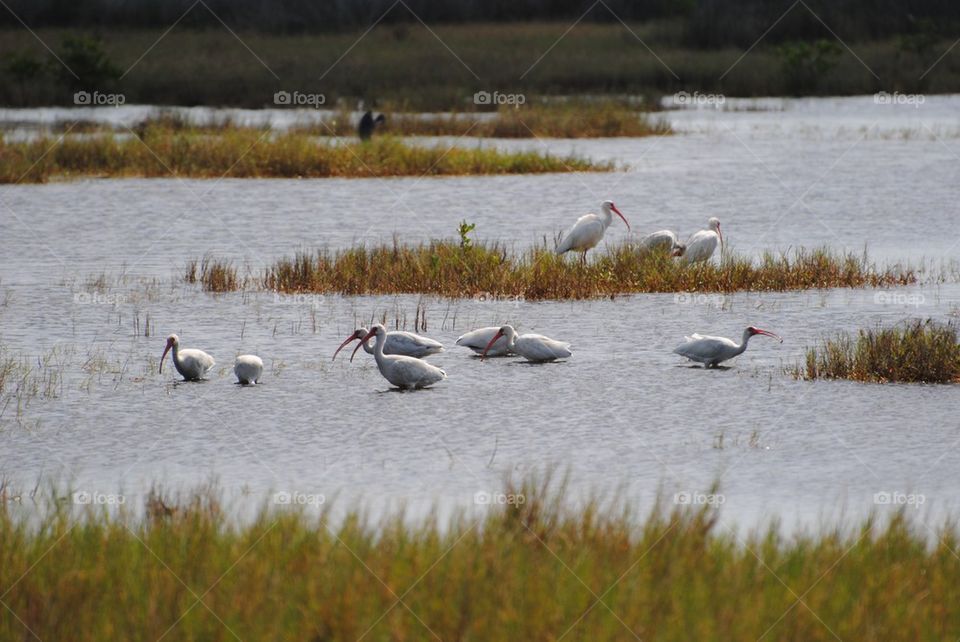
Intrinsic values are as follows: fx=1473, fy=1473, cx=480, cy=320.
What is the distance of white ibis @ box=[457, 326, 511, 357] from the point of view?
11.7 metres

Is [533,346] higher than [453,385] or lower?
higher

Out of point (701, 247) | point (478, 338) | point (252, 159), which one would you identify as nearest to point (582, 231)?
point (701, 247)

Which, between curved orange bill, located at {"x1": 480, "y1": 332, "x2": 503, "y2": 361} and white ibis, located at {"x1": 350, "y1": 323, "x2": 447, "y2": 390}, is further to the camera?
curved orange bill, located at {"x1": 480, "y1": 332, "x2": 503, "y2": 361}

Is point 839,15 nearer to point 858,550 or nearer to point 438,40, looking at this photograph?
point 438,40

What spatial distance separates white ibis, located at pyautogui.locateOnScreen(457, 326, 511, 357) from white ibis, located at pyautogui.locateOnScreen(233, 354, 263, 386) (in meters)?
1.83

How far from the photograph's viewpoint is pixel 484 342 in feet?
38.6

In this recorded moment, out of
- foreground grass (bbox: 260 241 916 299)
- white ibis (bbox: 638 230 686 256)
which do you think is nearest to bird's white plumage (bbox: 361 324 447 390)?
foreground grass (bbox: 260 241 916 299)

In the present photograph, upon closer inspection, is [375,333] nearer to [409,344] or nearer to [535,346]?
[409,344]

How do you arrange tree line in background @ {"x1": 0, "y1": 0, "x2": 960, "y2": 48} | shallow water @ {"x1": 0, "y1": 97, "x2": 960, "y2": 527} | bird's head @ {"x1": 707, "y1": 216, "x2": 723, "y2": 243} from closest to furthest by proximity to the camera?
shallow water @ {"x1": 0, "y1": 97, "x2": 960, "y2": 527} → bird's head @ {"x1": 707, "y1": 216, "x2": 723, "y2": 243} → tree line in background @ {"x1": 0, "y1": 0, "x2": 960, "y2": 48}

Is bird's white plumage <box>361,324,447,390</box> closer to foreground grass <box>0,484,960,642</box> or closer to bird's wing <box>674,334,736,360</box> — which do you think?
bird's wing <box>674,334,736,360</box>

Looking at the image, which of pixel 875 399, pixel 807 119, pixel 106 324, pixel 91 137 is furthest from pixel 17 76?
pixel 875 399

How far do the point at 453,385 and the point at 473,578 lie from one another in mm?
4804

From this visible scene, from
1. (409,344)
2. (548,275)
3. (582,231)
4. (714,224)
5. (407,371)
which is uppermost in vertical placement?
(714,224)

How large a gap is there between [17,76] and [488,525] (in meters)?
40.4
